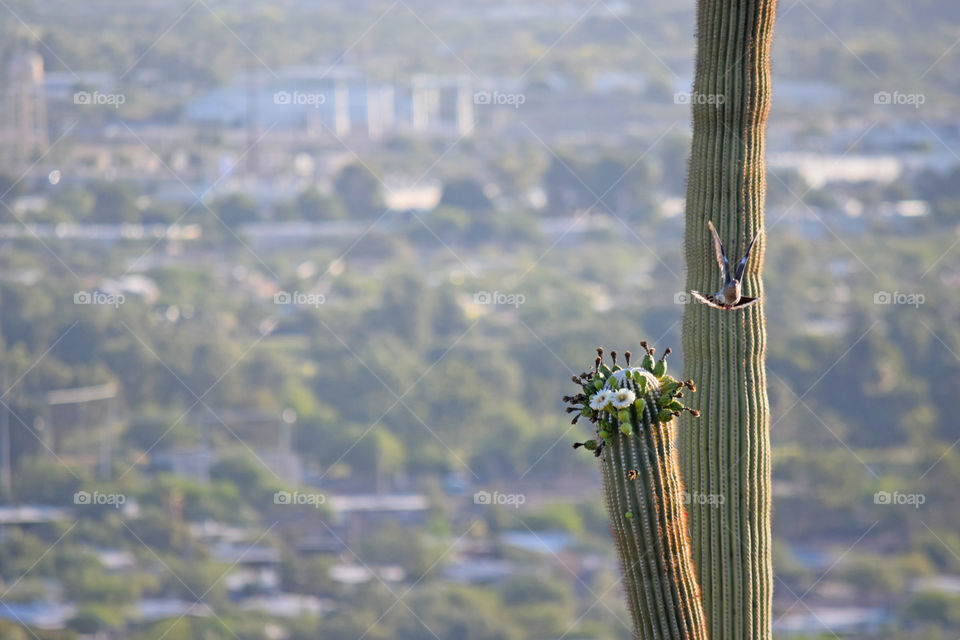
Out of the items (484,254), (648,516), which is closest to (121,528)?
(484,254)

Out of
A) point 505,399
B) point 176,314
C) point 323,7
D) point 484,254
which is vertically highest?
point 323,7

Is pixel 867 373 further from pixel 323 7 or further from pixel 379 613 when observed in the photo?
pixel 323 7
